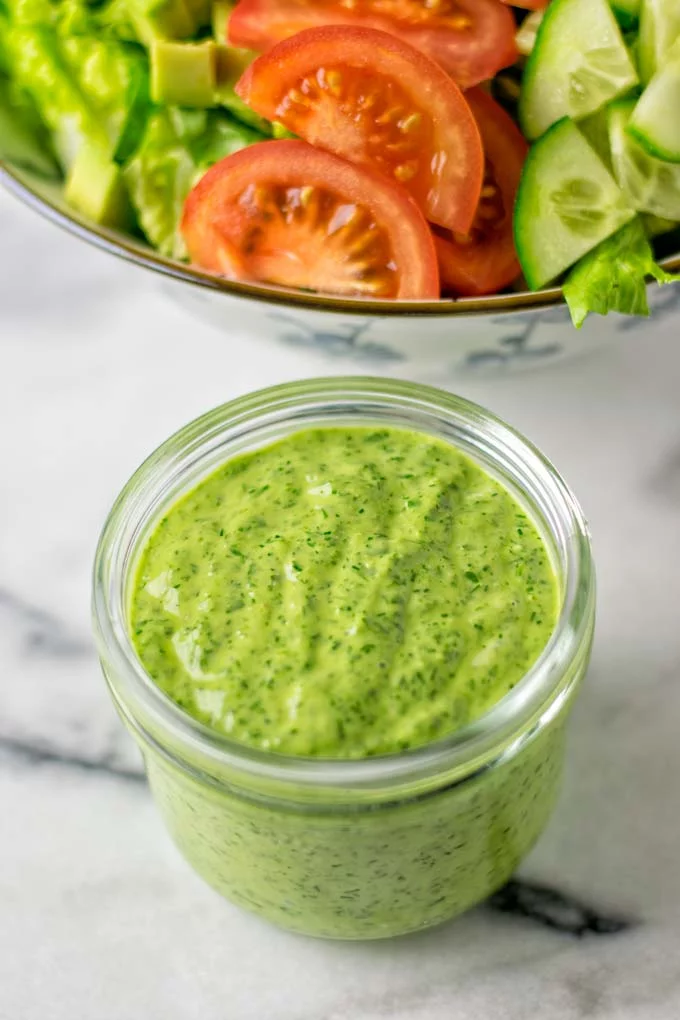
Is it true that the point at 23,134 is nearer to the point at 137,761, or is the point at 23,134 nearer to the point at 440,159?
the point at 440,159

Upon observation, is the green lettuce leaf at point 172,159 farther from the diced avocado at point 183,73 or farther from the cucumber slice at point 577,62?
the cucumber slice at point 577,62

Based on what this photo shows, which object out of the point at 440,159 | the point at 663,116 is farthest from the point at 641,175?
the point at 440,159

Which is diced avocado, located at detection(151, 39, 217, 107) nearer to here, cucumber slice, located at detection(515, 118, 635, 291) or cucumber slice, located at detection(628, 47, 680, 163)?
cucumber slice, located at detection(515, 118, 635, 291)

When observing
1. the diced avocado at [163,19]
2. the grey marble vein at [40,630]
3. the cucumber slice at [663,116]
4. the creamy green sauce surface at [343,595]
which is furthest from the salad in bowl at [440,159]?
the grey marble vein at [40,630]

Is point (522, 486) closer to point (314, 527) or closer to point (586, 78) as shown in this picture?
point (314, 527)

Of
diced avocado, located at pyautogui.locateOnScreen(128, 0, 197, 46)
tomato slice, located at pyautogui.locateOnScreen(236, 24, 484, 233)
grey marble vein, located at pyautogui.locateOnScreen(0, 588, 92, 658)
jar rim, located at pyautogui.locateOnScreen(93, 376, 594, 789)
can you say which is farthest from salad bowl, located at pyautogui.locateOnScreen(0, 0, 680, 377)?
grey marble vein, located at pyautogui.locateOnScreen(0, 588, 92, 658)

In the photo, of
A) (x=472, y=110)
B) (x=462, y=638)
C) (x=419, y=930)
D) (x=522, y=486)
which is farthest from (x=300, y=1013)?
(x=472, y=110)
